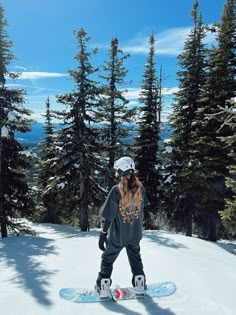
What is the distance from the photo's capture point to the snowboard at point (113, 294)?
513cm

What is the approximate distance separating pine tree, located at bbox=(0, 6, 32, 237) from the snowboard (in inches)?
425

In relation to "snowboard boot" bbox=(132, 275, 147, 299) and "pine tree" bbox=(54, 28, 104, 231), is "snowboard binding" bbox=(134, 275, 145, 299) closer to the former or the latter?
"snowboard boot" bbox=(132, 275, 147, 299)

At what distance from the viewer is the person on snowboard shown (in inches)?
198

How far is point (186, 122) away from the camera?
1975 cm

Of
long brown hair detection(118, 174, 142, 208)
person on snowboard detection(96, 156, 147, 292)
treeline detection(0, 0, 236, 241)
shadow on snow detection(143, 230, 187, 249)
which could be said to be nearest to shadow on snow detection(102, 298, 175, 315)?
person on snowboard detection(96, 156, 147, 292)

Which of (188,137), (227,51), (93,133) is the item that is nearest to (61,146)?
(93,133)

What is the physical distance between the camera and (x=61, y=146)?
19.4 metres

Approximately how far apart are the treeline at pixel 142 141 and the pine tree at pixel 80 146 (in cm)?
6

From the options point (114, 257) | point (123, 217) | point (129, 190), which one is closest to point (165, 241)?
point (114, 257)

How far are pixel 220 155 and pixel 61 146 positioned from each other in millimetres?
9570

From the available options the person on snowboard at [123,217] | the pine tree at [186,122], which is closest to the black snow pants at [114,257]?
the person on snowboard at [123,217]

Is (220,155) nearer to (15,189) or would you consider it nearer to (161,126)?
(161,126)

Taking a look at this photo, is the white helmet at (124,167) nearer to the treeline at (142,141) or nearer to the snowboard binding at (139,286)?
the snowboard binding at (139,286)

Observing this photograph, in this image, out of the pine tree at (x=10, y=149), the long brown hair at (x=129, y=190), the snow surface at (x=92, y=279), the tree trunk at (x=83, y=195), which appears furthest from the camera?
the tree trunk at (x=83, y=195)
